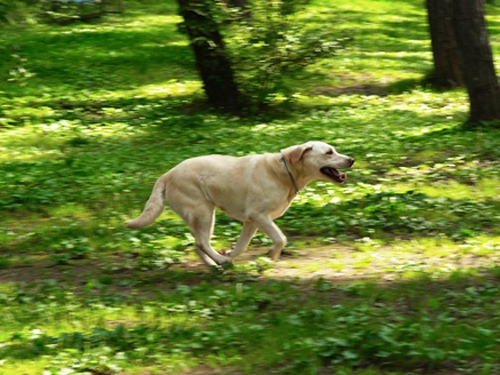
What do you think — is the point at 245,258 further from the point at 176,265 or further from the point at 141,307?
the point at 141,307

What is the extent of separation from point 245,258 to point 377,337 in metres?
2.95

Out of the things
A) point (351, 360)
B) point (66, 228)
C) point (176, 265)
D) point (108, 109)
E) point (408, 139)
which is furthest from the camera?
point (108, 109)

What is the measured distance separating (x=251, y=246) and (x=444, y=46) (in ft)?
35.5

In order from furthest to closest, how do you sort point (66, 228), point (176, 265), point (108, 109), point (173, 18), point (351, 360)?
point (173, 18), point (108, 109), point (66, 228), point (176, 265), point (351, 360)

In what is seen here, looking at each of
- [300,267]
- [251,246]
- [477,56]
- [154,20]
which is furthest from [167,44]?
[300,267]

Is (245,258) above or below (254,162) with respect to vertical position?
below

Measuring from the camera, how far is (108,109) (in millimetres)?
17234

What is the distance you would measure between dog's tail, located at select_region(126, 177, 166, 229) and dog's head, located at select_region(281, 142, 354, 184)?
4.61 feet

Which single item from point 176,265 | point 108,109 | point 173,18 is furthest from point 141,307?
point 173,18

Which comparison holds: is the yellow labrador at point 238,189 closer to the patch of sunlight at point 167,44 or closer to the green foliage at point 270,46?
the green foliage at point 270,46

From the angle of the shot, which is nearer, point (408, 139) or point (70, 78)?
point (408, 139)

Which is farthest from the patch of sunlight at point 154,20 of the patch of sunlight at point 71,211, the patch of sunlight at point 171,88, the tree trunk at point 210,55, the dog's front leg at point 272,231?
the dog's front leg at point 272,231

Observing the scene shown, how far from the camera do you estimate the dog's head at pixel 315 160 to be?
8.28 m

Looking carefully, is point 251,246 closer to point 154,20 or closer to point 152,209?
point 152,209
